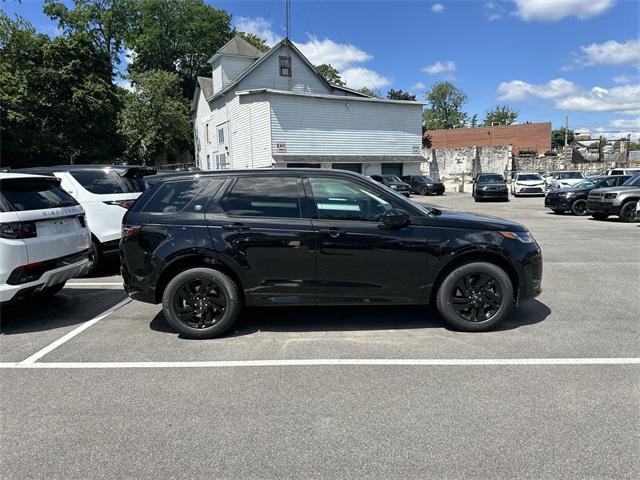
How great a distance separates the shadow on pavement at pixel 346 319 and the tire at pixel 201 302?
0.81ft

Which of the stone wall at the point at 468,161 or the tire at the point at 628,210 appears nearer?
the tire at the point at 628,210

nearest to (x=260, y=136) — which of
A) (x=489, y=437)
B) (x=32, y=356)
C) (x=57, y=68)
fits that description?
(x=57, y=68)

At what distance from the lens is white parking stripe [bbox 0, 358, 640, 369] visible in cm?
423

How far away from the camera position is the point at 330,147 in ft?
103

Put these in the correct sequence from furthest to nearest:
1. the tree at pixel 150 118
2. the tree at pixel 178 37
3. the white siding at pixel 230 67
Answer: the tree at pixel 178 37, the tree at pixel 150 118, the white siding at pixel 230 67

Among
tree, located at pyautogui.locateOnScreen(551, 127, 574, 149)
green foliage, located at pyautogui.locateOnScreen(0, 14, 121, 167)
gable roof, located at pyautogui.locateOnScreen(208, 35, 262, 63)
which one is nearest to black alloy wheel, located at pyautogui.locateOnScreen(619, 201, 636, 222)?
gable roof, located at pyautogui.locateOnScreen(208, 35, 262, 63)

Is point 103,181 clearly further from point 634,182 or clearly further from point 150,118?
point 150,118

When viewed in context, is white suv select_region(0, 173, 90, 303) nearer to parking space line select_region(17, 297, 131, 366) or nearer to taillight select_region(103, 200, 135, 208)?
parking space line select_region(17, 297, 131, 366)

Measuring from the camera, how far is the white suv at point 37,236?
5113 millimetres

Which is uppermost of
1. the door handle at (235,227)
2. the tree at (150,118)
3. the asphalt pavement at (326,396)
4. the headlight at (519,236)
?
the tree at (150,118)

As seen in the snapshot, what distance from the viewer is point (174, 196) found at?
17.1ft

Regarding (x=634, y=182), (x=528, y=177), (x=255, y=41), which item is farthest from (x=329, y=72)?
(x=634, y=182)

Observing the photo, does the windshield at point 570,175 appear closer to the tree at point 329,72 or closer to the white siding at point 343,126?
the white siding at point 343,126

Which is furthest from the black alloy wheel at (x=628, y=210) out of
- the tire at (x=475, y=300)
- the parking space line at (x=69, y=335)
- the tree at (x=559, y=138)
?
the tree at (x=559, y=138)
